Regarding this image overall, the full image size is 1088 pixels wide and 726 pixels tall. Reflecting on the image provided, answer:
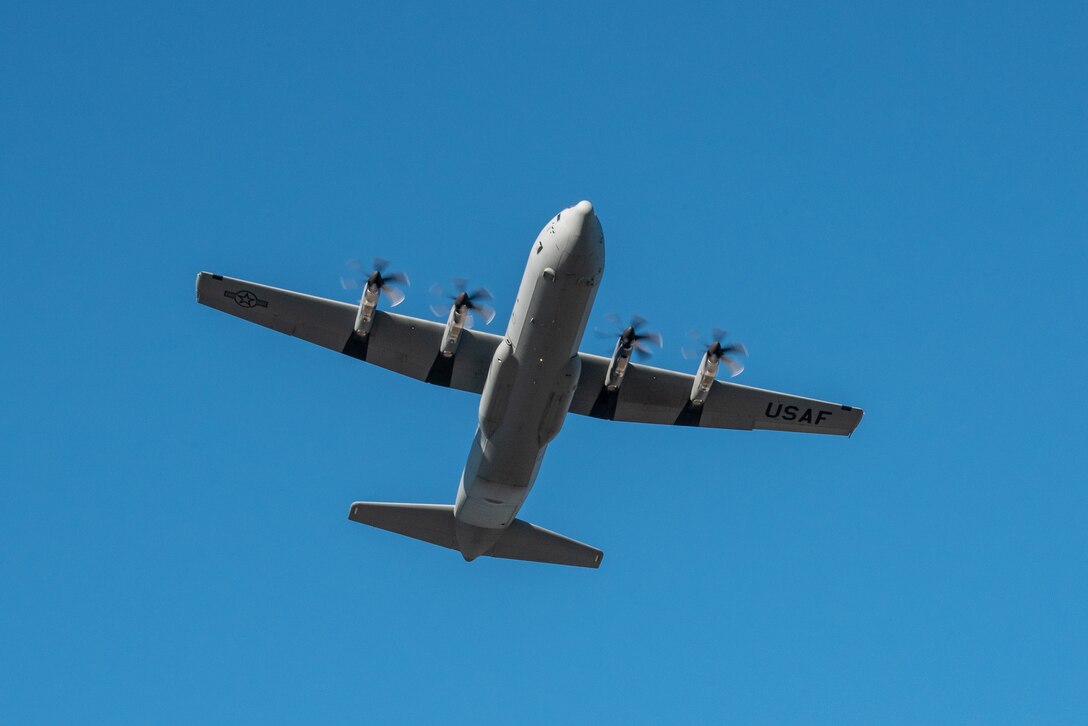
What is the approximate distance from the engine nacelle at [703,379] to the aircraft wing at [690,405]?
0.49m

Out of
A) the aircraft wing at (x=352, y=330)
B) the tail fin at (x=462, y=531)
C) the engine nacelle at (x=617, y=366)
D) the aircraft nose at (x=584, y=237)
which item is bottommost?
the tail fin at (x=462, y=531)

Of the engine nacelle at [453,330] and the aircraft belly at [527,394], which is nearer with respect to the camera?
the aircraft belly at [527,394]

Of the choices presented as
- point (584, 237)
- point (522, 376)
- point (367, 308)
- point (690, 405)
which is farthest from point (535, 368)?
point (690, 405)

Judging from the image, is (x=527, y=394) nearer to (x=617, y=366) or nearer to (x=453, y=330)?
(x=453, y=330)

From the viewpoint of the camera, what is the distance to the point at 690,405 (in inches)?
1628

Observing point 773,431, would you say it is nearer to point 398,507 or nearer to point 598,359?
point 598,359

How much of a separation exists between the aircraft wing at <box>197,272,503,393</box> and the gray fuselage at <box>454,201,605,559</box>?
2.63 meters

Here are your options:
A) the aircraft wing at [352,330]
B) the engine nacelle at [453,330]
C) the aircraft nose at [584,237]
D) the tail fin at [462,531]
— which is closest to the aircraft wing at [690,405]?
the aircraft wing at [352,330]

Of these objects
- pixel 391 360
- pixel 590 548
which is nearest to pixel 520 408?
pixel 391 360

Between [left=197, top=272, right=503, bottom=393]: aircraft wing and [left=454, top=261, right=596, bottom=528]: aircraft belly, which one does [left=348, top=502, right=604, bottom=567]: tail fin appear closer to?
[left=454, top=261, right=596, bottom=528]: aircraft belly

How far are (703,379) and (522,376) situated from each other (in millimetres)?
7038

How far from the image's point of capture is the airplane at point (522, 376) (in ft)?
113

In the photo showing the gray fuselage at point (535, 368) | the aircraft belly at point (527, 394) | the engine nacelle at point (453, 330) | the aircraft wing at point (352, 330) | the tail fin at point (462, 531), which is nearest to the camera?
the gray fuselage at point (535, 368)

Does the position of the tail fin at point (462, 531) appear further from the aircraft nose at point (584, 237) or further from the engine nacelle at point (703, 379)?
the aircraft nose at point (584, 237)
